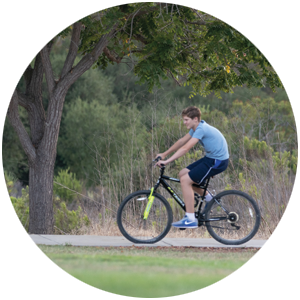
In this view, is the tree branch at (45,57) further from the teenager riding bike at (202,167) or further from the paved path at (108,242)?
the teenager riding bike at (202,167)

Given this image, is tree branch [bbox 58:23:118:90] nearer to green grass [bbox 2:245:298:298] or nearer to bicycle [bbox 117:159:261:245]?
bicycle [bbox 117:159:261:245]

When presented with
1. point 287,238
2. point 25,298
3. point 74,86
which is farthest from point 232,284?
point 74,86

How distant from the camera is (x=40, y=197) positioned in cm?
870

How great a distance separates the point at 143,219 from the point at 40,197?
2.98m

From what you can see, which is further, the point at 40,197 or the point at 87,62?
the point at 40,197

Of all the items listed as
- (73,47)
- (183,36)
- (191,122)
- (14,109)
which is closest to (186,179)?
(191,122)

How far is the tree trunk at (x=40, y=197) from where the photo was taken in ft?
28.5

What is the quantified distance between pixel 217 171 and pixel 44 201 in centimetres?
400

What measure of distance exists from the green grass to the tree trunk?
261cm

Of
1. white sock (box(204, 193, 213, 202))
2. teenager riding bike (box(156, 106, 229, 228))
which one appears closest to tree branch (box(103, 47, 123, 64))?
teenager riding bike (box(156, 106, 229, 228))

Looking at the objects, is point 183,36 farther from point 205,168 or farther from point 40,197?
point 40,197

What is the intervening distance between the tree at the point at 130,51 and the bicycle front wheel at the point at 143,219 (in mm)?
2217

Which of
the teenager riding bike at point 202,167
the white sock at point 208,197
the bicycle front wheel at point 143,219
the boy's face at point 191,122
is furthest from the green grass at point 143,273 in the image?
the boy's face at point 191,122

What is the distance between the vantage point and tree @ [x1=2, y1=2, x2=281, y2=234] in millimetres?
7625
